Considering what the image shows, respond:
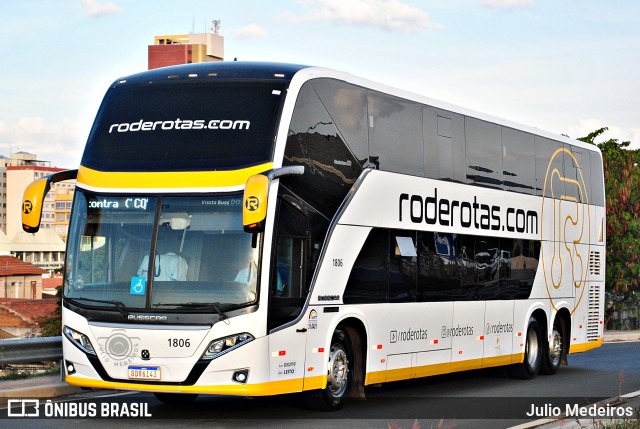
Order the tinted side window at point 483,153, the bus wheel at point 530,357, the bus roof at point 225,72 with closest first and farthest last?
the bus roof at point 225,72, the tinted side window at point 483,153, the bus wheel at point 530,357

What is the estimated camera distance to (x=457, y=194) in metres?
18.1

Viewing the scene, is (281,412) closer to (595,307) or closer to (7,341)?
(7,341)

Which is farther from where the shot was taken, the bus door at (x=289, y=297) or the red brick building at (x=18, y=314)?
the red brick building at (x=18, y=314)

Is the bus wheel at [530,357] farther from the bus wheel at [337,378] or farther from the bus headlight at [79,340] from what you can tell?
the bus headlight at [79,340]

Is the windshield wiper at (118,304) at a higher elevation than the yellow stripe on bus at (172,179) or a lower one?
lower

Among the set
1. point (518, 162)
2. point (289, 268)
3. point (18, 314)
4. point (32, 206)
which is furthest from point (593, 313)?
point (18, 314)

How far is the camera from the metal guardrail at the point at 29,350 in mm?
15375

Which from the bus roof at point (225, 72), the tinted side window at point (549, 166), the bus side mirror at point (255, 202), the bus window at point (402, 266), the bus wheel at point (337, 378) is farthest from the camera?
the tinted side window at point (549, 166)

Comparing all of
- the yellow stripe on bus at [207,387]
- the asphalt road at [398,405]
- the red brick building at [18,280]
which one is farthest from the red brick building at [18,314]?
the yellow stripe on bus at [207,387]

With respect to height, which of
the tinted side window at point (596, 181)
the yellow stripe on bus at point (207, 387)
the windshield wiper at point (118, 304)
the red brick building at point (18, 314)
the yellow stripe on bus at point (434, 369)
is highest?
the tinted side window at point (596, 181)

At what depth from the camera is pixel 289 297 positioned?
13836 mm

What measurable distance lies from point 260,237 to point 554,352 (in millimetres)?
10161

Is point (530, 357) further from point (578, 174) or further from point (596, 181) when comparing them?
point (596, 181)

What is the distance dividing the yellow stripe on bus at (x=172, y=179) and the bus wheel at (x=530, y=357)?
8.91 metres
